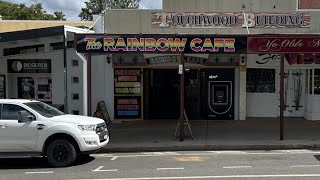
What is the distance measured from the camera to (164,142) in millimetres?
14406

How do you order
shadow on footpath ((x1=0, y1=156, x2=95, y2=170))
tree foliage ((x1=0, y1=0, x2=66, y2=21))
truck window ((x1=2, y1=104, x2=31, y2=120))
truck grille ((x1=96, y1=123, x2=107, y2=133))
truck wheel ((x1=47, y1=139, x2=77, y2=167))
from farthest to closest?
tree foliage ((x1=0, y1=0, x2=66, y2=21)) → truck grille ((x1=96, y1=123, x2=107, y2=133)) → shadow on footpath ((x1=0, y1=156, x2=95, y2=170)) → truck window ((x1=2, y1=104, x2=31, y2=120)) → truck wheel ((x1=47, y1=139, x2=77, y2=167))

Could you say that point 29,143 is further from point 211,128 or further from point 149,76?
point 149,76

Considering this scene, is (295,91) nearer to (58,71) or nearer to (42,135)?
(58,71)

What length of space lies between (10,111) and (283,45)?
825 centimetres

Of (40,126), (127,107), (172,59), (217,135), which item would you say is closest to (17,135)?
(40,126)

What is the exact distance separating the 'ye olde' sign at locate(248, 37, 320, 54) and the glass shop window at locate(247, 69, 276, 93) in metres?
5.75

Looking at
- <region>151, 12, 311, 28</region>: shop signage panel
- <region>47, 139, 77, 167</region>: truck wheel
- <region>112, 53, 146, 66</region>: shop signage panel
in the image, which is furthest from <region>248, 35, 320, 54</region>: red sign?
<region>47, 139, 77, 167</region>: truck wheel

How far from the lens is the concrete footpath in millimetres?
13680

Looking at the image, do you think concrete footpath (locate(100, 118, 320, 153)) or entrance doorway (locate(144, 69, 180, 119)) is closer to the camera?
concrete footpath (locate(100, 118, 320, 153))

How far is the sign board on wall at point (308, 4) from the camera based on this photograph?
63.9 ft

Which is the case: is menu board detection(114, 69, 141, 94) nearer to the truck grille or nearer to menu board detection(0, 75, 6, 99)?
menu board detection(0, 75, 6, 99)

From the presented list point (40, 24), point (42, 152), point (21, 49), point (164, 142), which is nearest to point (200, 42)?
point (164, 142)

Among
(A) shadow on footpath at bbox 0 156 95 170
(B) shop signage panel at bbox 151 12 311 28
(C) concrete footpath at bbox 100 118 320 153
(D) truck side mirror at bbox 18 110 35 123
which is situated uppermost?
(B) shop signage panel at bbox 151 12 311 28

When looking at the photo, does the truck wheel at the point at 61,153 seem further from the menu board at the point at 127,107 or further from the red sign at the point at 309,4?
the red sign at the point at 309,4
